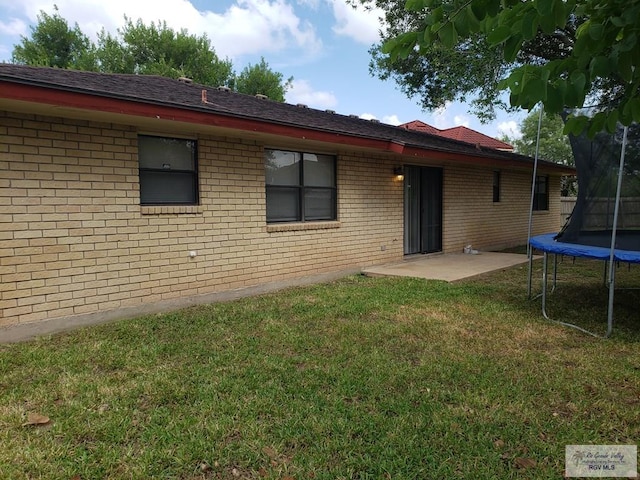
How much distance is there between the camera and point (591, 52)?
180cm

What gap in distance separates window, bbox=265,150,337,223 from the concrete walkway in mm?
1629

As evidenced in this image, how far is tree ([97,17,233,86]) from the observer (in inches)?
1257

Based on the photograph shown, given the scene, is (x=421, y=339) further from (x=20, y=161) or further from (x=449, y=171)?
(x=449, y=171)

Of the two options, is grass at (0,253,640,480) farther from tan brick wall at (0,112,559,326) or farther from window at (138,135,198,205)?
→ window at (138,135,198,205)

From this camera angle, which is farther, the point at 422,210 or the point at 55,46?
the point at 55,46

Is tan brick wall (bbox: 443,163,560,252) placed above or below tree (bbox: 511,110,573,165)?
below

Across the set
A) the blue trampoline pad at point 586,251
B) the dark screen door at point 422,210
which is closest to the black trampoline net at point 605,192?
the blue trampoline pad at point 586,251

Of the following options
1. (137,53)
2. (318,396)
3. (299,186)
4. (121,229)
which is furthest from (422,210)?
Answer: (137,53)

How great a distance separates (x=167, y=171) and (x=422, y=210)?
6455mm

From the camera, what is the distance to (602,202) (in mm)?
5727

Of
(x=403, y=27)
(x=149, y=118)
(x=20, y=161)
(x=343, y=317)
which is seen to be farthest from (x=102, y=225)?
(x=403, y=27)

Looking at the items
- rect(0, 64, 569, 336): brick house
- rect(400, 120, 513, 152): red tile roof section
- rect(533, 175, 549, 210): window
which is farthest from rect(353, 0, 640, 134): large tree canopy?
rect(400, 120, 513, 152): red tile roof section

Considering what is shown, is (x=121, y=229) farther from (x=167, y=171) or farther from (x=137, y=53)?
(x=137, y=53)

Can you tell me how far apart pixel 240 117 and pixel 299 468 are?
14.7 feet
